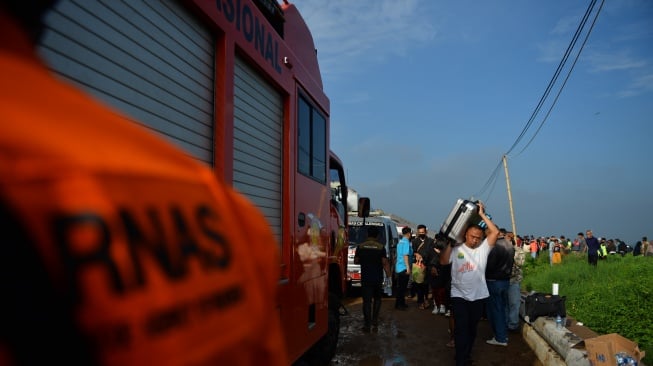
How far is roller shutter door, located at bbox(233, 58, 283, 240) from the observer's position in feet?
10.9

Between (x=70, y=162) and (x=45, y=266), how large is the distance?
0.15m

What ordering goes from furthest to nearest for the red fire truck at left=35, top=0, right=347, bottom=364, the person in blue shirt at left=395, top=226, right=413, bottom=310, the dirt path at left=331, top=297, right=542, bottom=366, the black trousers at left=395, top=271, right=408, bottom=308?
the black trousers at left=395, top=271, right=408, bottom=308 → the person in blue shirt at left=395, top=226, right=413, bottom=310 → the dirt path at left=331, top=297, right=542, bottom=366 → the red fire truck at left=35, top=0, right=347, bottom=364

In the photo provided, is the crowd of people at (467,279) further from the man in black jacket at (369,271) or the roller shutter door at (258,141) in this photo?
the roller shutter door at (258,141)

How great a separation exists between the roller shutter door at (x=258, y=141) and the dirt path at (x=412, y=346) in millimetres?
3520

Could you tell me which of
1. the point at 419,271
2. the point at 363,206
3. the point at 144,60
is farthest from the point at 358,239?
the point at 144,60

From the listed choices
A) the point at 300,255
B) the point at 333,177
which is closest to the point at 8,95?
the point at 300,255

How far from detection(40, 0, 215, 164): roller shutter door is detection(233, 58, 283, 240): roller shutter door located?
0.37 m

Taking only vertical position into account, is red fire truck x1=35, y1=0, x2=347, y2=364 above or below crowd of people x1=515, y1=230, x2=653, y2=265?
above

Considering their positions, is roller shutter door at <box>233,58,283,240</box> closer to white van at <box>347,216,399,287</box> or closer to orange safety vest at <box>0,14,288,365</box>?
orange safety vest at <box>0,14,288,365</box>

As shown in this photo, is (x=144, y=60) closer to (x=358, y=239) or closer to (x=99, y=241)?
(x=99, y=241)

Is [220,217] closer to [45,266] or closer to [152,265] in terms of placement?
[152,265]

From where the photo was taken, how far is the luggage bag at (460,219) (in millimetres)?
5887

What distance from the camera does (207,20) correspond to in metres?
2.88

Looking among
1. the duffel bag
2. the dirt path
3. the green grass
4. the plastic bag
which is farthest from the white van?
the duffel bag
